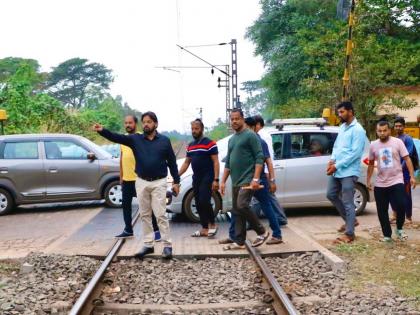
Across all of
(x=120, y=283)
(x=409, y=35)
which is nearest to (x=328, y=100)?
(x=409, y=35)

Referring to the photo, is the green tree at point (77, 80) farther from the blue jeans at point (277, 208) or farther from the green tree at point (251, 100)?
the blue jeans at point (277, 208)

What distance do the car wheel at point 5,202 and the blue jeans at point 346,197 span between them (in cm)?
737

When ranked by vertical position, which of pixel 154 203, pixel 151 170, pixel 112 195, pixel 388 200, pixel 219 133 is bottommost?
pixel 219 133

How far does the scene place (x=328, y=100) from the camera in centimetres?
2077

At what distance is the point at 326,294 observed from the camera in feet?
19.2

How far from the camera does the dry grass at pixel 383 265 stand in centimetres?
598

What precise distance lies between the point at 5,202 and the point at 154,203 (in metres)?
6.23

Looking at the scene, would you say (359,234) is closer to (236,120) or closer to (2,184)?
(236,120)

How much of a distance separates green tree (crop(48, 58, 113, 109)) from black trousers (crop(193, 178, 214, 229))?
178ft

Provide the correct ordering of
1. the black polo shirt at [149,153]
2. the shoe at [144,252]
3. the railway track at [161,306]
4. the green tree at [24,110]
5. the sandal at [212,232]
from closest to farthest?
the railway track at [161,306]
the black polo shirt at [149,153]
the shoe at [144,252]
the sandal at [212,232]
the green tree at [24,110]

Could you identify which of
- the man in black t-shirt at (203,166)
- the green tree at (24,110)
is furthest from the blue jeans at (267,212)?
the green tree at (24,110)

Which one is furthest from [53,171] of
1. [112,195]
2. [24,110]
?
[24,110]

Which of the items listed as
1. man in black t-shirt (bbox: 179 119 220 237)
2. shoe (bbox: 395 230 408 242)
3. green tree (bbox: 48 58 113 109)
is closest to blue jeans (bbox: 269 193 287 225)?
man in black t-shirt (bbox: 179 119 220 237)

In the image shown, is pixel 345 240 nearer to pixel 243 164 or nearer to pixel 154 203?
pixel 243 164
